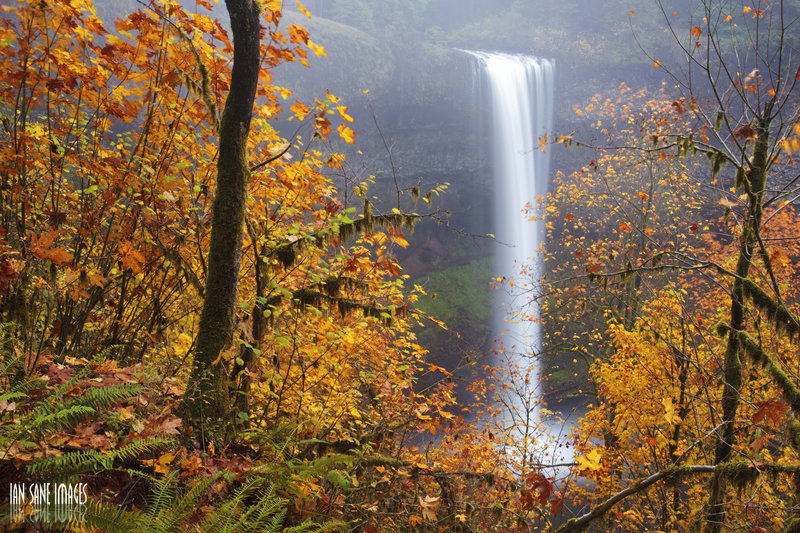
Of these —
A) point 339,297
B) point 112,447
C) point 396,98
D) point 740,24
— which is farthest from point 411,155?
point 112,447

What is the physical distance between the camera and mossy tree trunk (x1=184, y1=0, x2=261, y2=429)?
3.05m

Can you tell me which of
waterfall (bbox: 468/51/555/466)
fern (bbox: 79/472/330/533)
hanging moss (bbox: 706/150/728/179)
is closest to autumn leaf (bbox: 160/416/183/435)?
fern (bbox: 79/472/330/533)

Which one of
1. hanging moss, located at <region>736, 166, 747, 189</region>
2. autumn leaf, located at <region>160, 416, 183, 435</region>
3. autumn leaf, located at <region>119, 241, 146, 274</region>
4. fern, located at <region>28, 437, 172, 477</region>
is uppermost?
hanging moss, located at <region>736, 166, 747, 189</region>

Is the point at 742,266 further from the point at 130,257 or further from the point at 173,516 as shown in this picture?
the point at 130,257

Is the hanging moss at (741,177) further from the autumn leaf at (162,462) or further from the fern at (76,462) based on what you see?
the fern at (76,462)

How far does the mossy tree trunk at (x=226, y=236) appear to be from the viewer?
305 centimetres

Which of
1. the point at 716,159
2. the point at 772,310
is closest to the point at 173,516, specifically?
the point at 772,310

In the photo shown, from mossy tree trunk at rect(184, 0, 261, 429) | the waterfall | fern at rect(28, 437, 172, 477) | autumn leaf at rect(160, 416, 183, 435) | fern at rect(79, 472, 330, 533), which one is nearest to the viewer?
fern at rect(79, 472, 330, 533)

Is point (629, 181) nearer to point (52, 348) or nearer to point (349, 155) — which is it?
point (349, 155)

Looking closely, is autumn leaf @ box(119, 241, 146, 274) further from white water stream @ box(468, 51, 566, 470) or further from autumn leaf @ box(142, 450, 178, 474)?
white water stream @ box(468, 51, 566, 470)

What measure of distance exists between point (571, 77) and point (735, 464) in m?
36.9

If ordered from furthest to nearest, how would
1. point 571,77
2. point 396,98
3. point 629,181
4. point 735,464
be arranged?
point 571,77 → point 396,98 → point 629,181 → point 735,464

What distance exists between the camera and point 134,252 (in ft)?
10.7

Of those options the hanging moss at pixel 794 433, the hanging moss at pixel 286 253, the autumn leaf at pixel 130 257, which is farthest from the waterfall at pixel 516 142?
the autumn leaf at pixel 130 257
